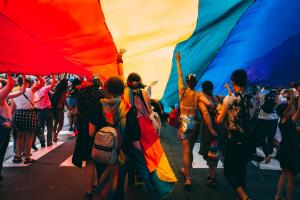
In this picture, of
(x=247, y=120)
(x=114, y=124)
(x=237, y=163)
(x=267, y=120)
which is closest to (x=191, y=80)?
(x=247, y=120)

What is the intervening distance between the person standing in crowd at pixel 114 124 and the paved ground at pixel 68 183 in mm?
1345

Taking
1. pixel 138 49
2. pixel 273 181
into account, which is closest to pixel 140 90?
pixel 138 49

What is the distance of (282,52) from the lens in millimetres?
4492

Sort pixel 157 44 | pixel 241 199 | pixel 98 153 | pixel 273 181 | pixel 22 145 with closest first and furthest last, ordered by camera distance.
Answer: pixel 98 153, pixel 241 199, pixel 157 44, pixel 273 181, pixel 22 145

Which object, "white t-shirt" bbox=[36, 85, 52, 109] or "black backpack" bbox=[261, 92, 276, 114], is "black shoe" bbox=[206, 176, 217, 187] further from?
"white t-shirt" bbox=[36, 85, 52, 109]

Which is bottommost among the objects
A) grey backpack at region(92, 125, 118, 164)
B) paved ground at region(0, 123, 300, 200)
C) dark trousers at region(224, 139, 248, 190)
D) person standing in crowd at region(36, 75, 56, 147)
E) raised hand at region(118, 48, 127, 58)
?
paved ground at region(0, 123, 300, 200)

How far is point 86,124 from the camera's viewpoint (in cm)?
502

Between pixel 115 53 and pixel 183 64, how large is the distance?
1.22 meters

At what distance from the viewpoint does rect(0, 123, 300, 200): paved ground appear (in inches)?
211

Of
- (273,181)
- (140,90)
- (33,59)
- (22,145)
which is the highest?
(33,59)

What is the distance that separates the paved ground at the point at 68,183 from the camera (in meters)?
5.36

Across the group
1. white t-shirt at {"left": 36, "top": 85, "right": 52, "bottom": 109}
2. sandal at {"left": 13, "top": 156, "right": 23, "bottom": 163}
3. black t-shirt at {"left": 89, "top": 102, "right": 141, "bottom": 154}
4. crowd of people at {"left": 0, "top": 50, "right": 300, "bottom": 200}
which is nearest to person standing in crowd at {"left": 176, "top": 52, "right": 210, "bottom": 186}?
crowd of people at {"left": 0, "top": 50, "right": 300, "bottom": 200}

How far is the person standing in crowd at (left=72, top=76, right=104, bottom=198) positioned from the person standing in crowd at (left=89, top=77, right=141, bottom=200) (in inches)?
32.8

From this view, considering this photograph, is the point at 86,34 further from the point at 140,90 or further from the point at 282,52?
the point at 282,52
